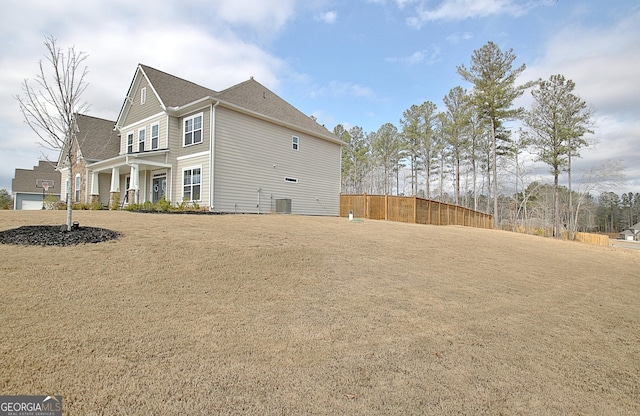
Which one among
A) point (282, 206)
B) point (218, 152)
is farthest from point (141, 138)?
point (282, 206)

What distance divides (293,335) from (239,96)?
14.8 m

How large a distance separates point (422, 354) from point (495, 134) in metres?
29.3

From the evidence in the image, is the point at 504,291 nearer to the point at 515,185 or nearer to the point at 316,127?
the point at 316,127

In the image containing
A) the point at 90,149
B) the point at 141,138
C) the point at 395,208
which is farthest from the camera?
the point at 90,149

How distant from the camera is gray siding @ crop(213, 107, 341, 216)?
14.6 m

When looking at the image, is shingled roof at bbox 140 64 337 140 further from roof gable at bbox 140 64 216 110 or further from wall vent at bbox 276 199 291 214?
wall vent at bbox 276 199 291 214

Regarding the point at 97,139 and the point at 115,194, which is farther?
the point at 97,139

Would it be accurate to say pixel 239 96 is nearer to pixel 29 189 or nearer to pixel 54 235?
pixel 54 235

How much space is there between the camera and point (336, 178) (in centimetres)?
2056

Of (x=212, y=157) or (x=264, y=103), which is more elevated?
(x=264, y=103)

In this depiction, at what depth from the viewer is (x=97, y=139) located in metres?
21.2

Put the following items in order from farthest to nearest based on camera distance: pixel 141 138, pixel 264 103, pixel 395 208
→ pixel 395 208 < pixel 141 138 < pixel 264 103

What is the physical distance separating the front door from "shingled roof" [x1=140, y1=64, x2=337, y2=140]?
12.7ft

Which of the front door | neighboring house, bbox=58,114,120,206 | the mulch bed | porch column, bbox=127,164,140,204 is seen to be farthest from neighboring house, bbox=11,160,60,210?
the mulch bed
